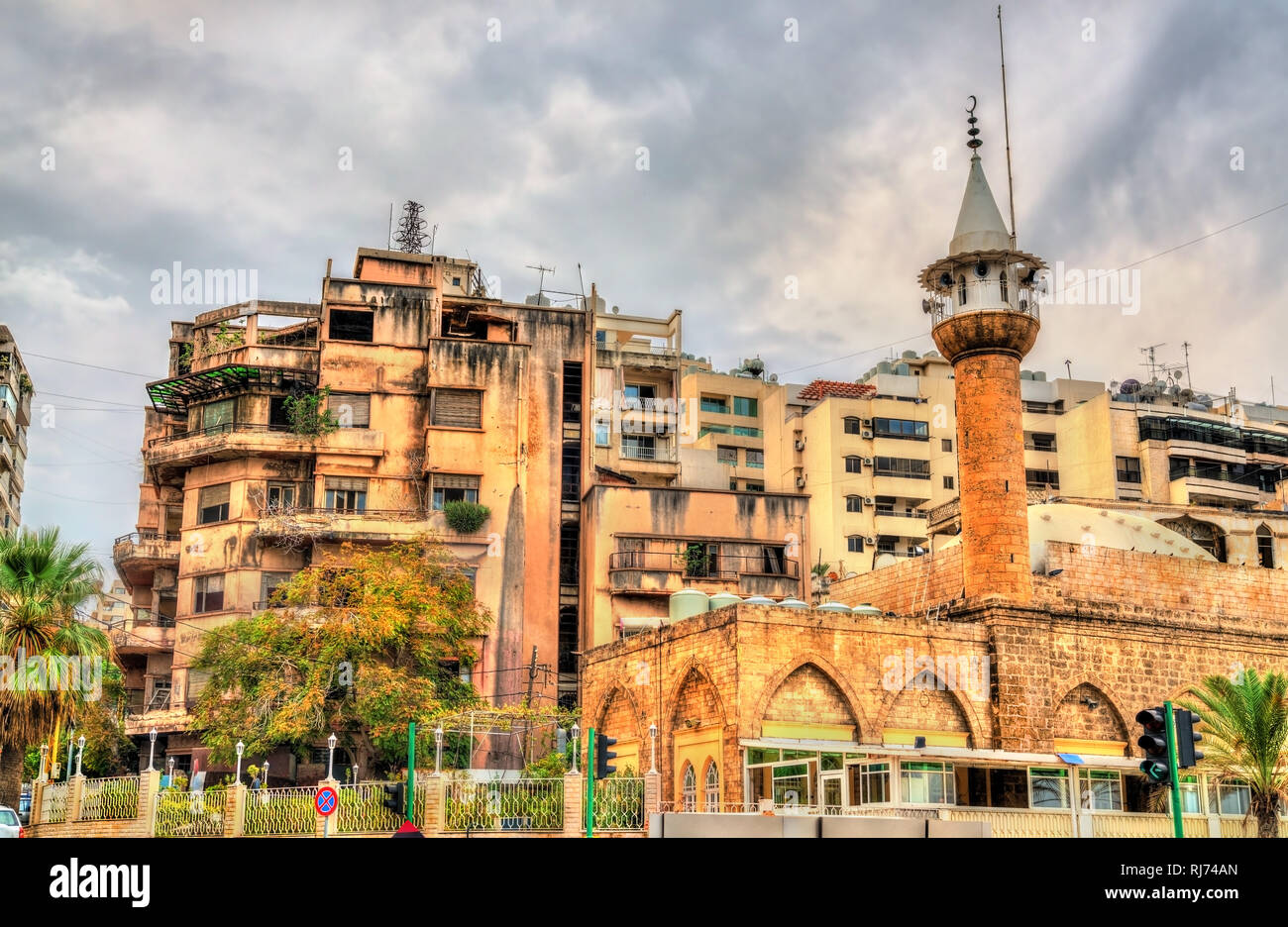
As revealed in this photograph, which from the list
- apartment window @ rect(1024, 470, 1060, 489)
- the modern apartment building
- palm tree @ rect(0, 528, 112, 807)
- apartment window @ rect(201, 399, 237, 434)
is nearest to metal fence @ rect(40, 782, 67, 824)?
palm tree @ rect(0, 528, 112, 807)

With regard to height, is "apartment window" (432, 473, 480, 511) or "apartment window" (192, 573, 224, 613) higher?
"apartment window" (432, 473, 480, 511)

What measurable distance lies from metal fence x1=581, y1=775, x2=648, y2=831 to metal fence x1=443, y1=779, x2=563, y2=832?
3.48 feet

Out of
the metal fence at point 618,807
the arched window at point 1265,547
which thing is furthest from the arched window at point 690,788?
the arched window at point 1265,547

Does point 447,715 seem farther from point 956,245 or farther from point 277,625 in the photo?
point 956,245

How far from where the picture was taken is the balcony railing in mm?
47188

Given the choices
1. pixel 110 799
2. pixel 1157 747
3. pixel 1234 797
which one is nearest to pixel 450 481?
pixel 110 799

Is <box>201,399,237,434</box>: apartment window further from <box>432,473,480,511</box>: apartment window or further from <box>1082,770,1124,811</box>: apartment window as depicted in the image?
<box>1082,770,1124,811</box>: apartment window

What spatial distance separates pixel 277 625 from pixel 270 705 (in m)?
2.44

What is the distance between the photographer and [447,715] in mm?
34406

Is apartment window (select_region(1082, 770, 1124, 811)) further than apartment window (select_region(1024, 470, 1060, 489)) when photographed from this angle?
No

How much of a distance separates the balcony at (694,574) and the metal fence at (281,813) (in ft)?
67.6

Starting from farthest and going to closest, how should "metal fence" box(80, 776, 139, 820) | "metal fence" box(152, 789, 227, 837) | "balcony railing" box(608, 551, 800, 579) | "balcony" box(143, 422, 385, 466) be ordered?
"balcony" box(143, 422, 385, 466)
"balcony railing" box(608, 551, 800, 579)
"metal fence" box(80, 776, 139, 820)
"metal fence" box(152, 789, 227, 837)

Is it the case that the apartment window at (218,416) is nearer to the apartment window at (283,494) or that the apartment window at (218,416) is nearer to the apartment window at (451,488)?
the apartment window at (283,494)

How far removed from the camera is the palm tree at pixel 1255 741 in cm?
2881
